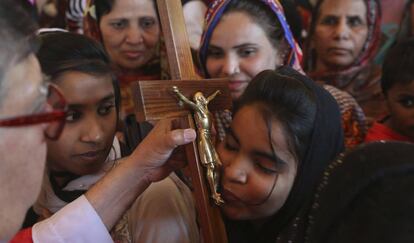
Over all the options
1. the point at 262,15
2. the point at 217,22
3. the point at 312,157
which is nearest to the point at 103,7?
the point at 217,22

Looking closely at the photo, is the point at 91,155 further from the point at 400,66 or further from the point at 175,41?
the point at 400,66

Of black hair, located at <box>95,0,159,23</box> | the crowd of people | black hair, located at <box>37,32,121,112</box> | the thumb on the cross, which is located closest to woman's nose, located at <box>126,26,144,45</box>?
the crowd of people

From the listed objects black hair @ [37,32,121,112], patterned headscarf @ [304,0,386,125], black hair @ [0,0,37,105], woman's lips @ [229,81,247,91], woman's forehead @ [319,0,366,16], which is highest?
black hair @ [0,0,37,105]

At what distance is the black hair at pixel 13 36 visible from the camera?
0.64 metres

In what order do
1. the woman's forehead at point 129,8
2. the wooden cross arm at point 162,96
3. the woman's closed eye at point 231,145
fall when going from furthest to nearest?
the woman's forehead at point 129,8, the woman's closed eye at point 231,145, the wooden cross arm at point 162,96

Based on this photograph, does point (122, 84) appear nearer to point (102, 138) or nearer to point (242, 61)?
point (242, 61)

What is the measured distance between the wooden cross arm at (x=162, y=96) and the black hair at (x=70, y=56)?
1.02 ft

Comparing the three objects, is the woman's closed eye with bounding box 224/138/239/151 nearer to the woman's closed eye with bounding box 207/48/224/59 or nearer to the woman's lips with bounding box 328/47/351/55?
the woman's closed eye with bounding box 207/48/224/59

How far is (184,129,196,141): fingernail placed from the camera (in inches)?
37.4

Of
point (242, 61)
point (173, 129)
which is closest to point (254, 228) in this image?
point (173, 129)

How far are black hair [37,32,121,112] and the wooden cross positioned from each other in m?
0.26

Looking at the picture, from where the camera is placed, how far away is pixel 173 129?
40.2 inches

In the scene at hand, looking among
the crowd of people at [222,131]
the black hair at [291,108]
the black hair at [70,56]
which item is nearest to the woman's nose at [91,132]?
the crowd of people at [222,131]

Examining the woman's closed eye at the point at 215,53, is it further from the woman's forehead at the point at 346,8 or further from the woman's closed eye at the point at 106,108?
the woman's forehead at the point at 346,8
